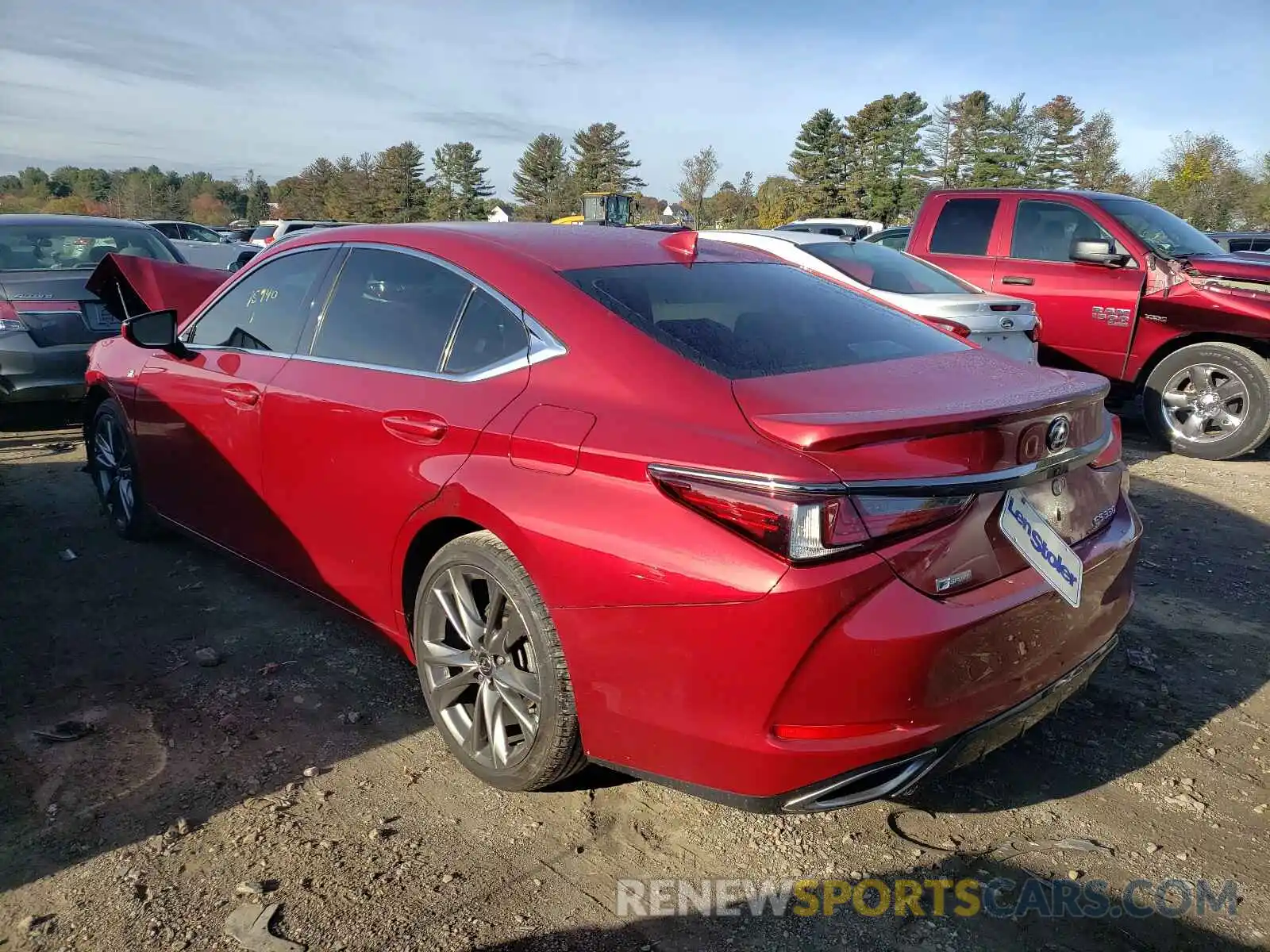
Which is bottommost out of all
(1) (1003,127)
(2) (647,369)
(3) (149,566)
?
(3) (149,566)

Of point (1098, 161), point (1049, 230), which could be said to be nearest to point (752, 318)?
point (1049, 230)

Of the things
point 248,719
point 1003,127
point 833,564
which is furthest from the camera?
point 1003,127

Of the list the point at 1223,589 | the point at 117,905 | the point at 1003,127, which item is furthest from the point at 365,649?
the point at 1003,127

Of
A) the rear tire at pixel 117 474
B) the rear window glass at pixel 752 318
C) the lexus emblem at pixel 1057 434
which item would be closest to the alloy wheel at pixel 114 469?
the rear tire at pixel 117 474

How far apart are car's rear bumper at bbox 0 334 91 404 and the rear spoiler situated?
3.22ft

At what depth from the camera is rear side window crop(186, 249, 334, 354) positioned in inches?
145

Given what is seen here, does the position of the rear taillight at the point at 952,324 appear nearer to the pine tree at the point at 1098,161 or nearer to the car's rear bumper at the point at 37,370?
the car's rear bumper at the point at 37,370

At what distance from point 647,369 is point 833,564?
2.43 feet

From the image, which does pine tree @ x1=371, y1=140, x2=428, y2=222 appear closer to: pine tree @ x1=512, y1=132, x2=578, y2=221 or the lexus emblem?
pine tree @ x1=512, y1=132, x2=578, y2=221

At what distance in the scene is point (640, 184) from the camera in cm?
7275

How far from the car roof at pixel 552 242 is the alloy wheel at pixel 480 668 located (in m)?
1.02

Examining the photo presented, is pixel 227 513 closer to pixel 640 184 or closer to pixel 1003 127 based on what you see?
pixel 1003 127

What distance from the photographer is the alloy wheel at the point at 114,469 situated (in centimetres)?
482

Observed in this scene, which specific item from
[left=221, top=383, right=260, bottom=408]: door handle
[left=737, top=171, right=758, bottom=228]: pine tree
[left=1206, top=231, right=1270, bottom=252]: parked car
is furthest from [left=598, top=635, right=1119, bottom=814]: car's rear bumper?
[left=737, top=171, right=758, bottom=228]: pine tree
